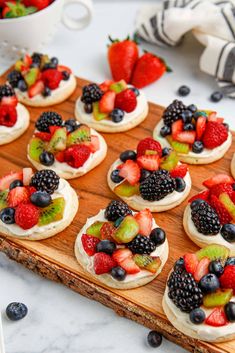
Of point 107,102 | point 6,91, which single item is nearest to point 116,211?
point 107,102

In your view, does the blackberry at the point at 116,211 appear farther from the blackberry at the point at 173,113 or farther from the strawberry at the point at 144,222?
the blackberry at the point at 173,113

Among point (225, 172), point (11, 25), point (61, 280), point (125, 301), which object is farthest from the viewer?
point (11, 25)

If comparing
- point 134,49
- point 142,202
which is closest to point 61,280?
point 142,202

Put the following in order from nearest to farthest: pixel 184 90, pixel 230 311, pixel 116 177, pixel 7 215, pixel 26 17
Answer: pixel 230 311 < pixel 7 215 < pixel 116 177 < pixel 26 17 < pixel 184 90

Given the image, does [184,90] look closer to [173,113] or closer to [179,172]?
[173,113]

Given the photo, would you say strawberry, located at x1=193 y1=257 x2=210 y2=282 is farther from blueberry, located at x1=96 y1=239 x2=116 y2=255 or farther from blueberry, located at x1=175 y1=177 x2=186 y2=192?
blueberry, located at x1=175 y1=177 x2=186 y2=192

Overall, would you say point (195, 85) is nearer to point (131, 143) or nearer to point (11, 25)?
point (131, 143)
